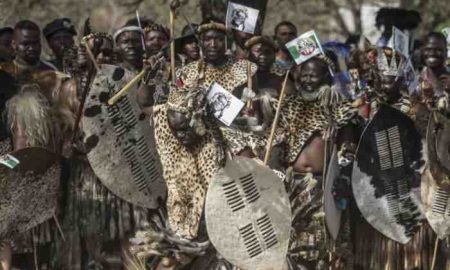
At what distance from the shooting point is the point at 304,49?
1105cm

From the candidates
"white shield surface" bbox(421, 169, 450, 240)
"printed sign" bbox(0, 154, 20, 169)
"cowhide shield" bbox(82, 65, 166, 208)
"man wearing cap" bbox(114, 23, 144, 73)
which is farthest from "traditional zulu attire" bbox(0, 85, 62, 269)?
"white shield surface" bbox(421, 169, 450, 240)

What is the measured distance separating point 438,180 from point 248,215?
6.88 feet

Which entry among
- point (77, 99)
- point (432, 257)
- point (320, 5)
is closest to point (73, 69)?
point (77, 99)

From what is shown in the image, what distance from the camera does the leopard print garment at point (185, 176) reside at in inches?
392

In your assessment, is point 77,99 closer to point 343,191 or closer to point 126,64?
point 126,64

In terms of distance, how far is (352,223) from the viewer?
440 inches

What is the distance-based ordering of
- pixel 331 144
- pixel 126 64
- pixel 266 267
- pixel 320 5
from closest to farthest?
pixel 266 267, pixel 331 144, pixel 126 64, pixel 320 5

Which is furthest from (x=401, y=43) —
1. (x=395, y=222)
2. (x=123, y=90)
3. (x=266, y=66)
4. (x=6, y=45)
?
(x=6, y=45)

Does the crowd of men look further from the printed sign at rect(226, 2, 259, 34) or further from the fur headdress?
the printed sign at rect(226, 2, 259, 34)

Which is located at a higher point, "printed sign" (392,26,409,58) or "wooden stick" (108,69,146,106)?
"printed sign" (392,26,409,58)

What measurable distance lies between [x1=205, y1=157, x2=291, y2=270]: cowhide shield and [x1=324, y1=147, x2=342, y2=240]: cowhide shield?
29.1 inches

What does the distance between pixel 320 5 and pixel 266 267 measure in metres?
8.91

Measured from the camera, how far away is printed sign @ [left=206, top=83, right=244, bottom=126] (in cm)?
1010

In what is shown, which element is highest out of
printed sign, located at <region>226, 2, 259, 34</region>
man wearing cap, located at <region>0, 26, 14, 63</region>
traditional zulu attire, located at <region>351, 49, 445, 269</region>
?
printed sign, located at <region>226, 2, 259, 34</region>
